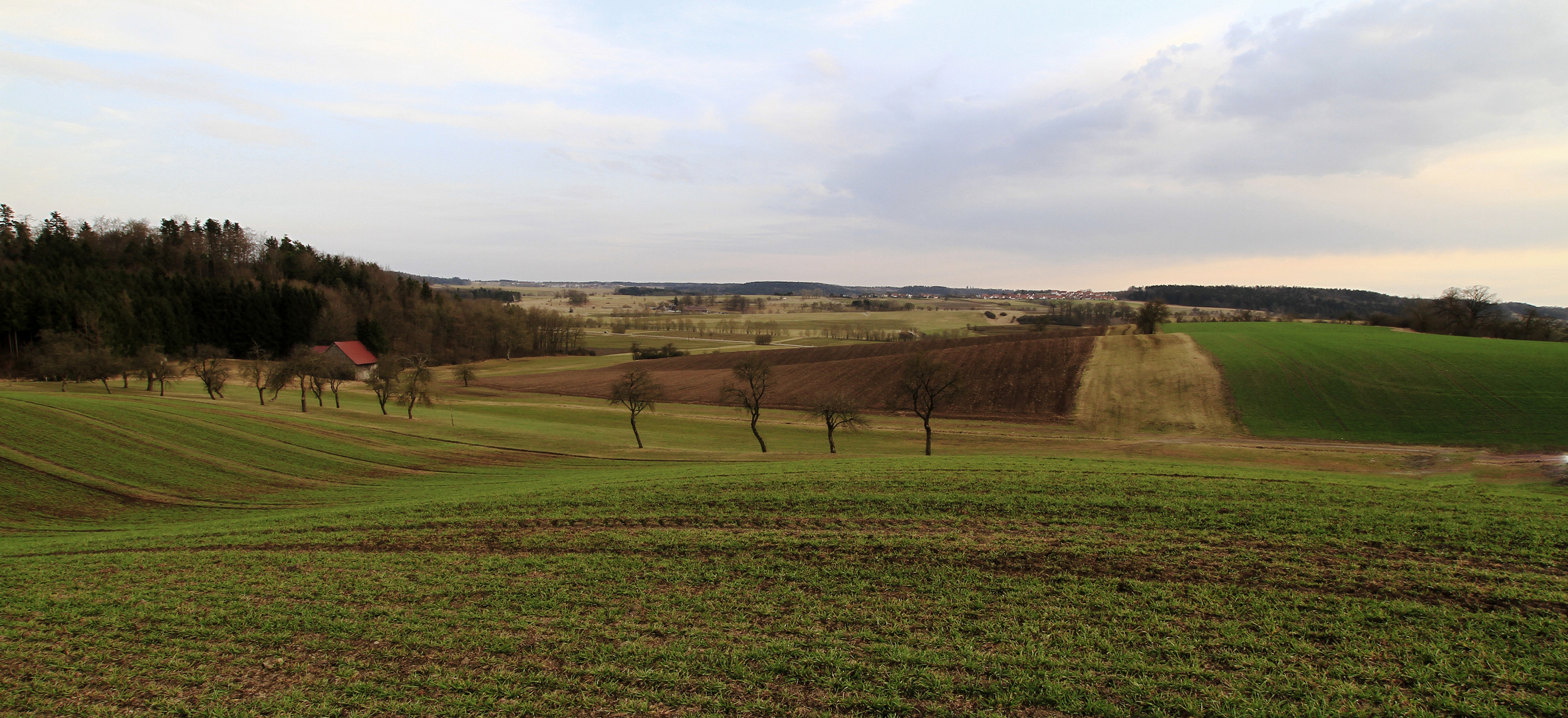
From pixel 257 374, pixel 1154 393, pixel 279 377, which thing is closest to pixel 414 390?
pixel 279 377

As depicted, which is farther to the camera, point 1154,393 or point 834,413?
point 1154,393

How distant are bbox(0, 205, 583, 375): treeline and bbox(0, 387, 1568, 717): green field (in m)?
67.7

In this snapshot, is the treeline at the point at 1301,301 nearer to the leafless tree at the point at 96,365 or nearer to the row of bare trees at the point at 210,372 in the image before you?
the row of bare trees at the point at 210,372

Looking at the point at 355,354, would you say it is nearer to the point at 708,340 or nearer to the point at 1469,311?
the point at 708,340

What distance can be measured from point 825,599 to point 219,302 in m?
116

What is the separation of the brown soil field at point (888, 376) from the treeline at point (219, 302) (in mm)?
31956

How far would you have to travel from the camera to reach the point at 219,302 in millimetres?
89375

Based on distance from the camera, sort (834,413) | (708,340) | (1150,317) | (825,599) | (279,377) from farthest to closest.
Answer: (708,340) < (1150,317) < (279,377) < (834,413) < (825,599)

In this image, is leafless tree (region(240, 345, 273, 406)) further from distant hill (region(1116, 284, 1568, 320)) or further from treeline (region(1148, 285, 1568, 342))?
distant hill (region(1116, 284, 1568, 320))

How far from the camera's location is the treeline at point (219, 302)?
6912 cm

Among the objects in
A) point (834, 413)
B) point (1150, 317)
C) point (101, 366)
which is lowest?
point (834, 413)

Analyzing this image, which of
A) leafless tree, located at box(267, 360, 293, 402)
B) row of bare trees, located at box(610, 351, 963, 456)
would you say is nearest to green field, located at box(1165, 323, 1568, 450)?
row of bare trees, located at box(610, 351, 963, 456)

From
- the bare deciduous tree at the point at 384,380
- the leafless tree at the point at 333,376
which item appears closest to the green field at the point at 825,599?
the bare deciduous tree at the point at 384,380

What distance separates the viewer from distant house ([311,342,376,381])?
8256 centimetres
